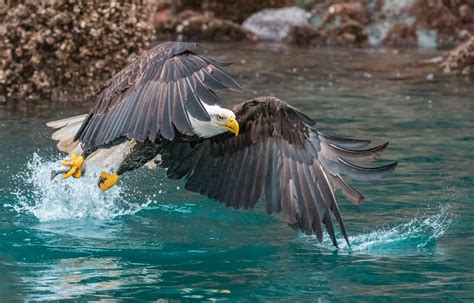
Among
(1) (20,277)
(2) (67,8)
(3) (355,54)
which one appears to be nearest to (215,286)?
(1) (20,277)

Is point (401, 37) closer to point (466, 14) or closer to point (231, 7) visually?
point (466, 14)

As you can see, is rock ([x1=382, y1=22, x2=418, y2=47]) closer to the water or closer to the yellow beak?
the water

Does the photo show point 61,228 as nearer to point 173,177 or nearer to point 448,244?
point 173,177

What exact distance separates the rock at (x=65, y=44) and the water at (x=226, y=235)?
0.49 metres

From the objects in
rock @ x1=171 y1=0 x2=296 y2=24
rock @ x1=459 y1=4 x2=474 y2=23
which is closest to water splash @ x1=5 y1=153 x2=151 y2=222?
rock @ x1=459 y1=4 x2=474 y2=23

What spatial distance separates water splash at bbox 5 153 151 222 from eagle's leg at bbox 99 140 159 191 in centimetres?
31

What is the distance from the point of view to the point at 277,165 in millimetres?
7738

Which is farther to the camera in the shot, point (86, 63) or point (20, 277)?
point (86, 63)

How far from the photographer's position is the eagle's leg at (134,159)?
786 centimetres

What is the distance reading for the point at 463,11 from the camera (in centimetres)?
2017

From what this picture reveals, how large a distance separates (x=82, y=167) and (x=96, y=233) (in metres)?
0.52

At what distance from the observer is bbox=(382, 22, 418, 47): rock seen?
19938 millimetres

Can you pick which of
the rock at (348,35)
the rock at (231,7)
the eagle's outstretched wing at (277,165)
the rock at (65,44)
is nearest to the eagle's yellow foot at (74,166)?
the eagle's outstretched wing at (277,165)

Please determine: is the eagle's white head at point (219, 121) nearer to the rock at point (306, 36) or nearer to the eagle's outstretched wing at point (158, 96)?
the eagle's outstretched wing at point (158, 96)
